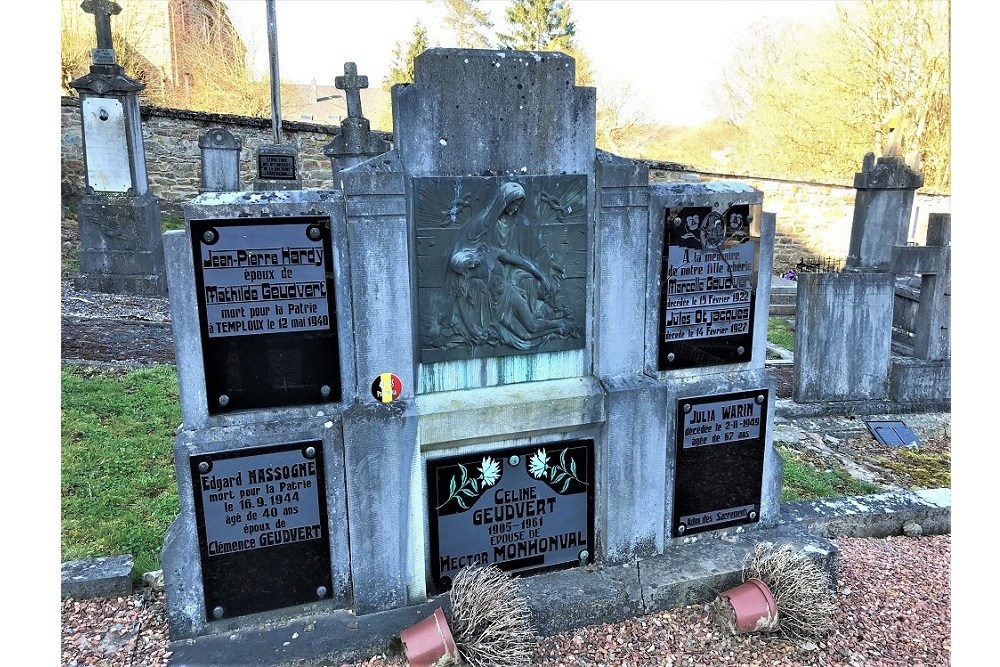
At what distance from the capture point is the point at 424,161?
3443mm

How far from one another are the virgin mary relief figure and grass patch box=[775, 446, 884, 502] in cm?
291

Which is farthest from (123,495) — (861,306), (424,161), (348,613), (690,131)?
(690,131)

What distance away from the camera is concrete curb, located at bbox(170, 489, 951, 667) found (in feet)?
11.3

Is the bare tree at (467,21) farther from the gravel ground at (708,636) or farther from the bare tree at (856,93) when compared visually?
the gravel ground at (708,636)

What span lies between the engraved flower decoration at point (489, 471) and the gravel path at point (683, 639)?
90 cm

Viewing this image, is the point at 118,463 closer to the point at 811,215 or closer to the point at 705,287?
the point at 705,287

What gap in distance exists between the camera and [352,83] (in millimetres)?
15102

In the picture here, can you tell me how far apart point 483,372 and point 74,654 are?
8.41ft

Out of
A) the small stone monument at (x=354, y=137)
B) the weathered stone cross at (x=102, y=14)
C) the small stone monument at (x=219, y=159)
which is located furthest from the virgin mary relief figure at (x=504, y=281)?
the small stone monument at (x=219, y=159)

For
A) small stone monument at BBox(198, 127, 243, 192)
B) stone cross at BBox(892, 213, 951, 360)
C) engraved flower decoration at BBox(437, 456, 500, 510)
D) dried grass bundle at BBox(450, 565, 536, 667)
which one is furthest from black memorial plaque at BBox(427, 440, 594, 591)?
small stone monument at BBox(198, 127, 243, 192)

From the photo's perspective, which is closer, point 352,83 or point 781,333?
point 781,333

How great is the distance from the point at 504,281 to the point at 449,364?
56cm

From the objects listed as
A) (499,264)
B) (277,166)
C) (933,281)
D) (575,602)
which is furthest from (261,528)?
(277,166)

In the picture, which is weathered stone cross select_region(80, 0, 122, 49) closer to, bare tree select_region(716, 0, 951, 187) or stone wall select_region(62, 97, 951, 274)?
stone wall select_region(62, 97, 951, 274)
